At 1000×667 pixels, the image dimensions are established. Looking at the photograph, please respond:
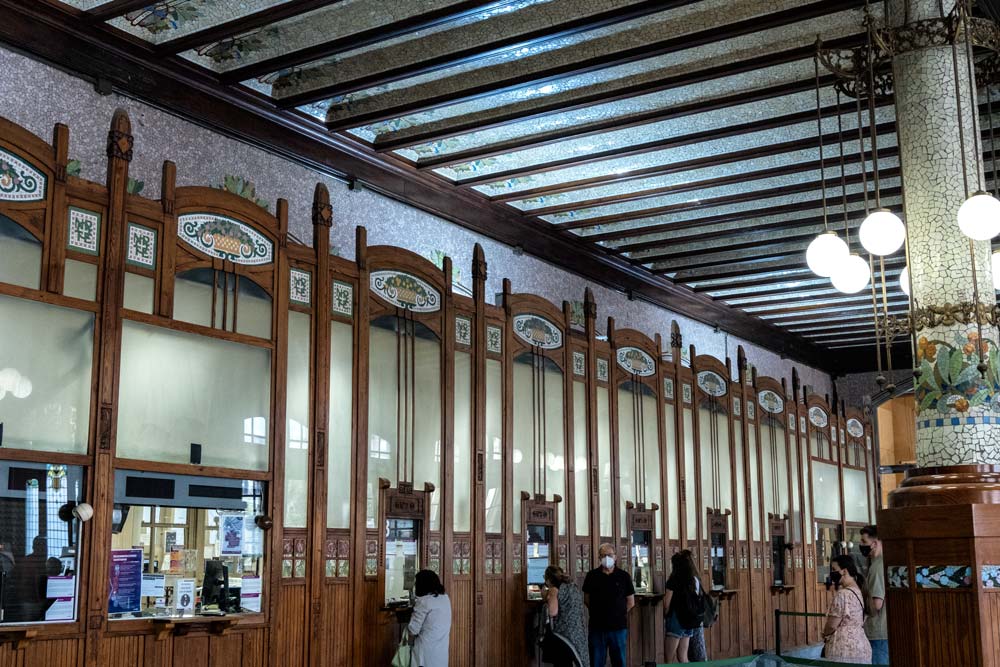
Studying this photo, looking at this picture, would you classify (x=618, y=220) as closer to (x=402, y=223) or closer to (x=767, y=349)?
(x=402, y=223)

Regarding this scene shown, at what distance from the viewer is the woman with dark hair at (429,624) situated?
828cm

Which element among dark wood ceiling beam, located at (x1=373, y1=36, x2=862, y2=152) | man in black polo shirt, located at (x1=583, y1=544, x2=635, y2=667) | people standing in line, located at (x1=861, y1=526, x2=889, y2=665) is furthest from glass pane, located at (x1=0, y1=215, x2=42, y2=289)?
people standing in line, located at (x1=861, y1=526, x2=889, y2=665)

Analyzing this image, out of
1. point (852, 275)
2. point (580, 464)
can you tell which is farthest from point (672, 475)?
point (852, 275)

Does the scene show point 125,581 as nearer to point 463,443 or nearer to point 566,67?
point 463,443

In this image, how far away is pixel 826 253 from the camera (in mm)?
6449

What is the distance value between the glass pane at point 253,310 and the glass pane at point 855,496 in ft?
40.8

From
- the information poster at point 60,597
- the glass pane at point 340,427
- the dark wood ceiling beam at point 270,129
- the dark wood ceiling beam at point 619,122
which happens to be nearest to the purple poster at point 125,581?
the information poster at point 60,597

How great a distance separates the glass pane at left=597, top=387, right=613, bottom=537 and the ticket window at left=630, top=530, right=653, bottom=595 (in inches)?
24.1

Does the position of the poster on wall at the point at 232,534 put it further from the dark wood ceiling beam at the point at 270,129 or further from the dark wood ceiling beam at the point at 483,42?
the dark wood ceiling beam at the point at 483,42

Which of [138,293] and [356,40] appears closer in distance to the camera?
[138,293]

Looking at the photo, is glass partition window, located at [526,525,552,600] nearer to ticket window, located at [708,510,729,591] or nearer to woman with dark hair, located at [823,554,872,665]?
woman with dark hair, located at [823,554,872,665]

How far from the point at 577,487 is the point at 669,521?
6.57 feet

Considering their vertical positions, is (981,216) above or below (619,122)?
below

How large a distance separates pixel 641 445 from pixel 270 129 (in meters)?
6.11
